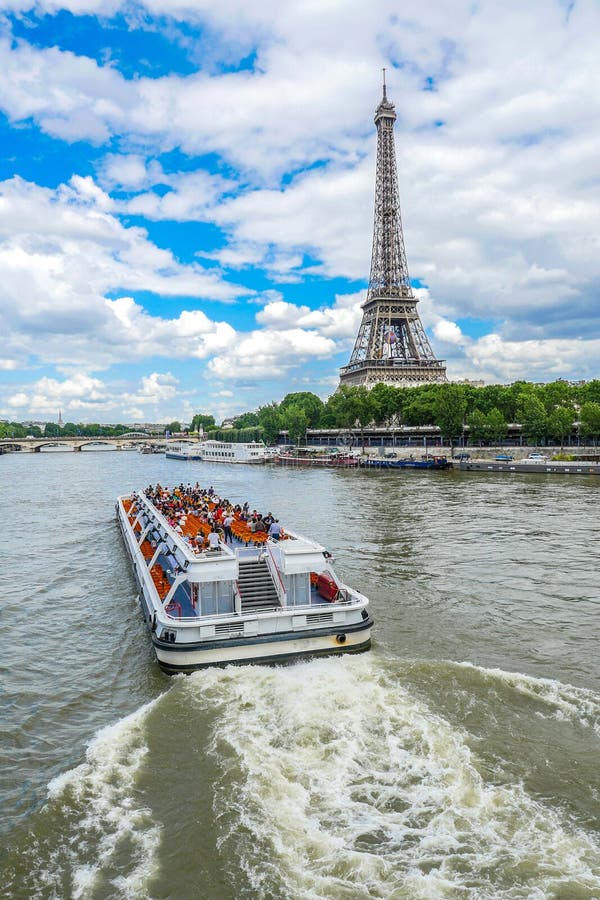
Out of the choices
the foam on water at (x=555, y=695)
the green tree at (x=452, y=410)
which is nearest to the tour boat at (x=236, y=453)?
the green tree at (x=452, y=410)

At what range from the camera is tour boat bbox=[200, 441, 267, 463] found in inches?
4700

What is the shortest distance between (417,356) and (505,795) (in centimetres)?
14182

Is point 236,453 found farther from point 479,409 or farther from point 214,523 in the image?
point 214,523

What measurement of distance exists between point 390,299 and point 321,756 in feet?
468

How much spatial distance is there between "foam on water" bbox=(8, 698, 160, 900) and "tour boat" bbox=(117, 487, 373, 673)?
11.2ft

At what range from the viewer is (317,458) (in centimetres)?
11094

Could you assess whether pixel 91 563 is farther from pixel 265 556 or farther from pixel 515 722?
pixel 515 722

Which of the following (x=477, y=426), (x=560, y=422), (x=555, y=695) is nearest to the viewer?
(x=555, y=695)

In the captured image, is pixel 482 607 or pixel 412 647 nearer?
pixel 412 647

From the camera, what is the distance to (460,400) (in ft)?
A: 338

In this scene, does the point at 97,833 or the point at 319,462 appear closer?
the point at 97,833

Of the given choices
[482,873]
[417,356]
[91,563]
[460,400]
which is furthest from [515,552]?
[417,356]

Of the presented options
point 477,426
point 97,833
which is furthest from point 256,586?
point 477,426

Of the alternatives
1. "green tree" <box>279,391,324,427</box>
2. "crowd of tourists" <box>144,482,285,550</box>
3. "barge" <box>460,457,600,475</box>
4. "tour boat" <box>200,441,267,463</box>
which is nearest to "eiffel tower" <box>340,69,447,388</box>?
"green tree" <box>279,391,324,427</box>
